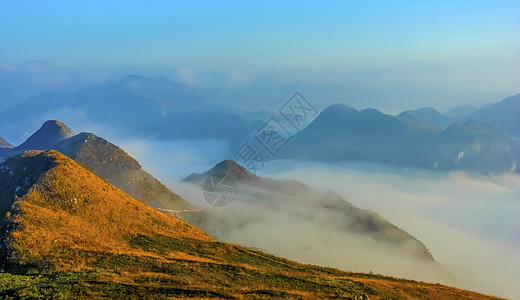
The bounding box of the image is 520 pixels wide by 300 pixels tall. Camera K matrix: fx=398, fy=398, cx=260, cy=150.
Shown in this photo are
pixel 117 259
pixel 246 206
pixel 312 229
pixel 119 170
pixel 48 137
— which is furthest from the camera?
pixel 48 137

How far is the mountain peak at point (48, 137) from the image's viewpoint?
566 ft

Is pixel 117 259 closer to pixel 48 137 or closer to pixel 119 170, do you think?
pixel 119 170

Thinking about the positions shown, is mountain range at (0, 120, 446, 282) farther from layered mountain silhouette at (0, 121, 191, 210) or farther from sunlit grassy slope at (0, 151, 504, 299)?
sunlit grassy slope at (0, 151, 504, 299)

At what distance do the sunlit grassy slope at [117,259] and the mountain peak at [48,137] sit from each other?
111 metres

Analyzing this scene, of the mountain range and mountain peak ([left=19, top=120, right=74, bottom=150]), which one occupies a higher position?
mountain peak ([left=19, top=120, right=74, bottom=150])

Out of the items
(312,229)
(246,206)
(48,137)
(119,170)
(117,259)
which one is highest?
(48,137)

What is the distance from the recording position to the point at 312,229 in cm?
16462

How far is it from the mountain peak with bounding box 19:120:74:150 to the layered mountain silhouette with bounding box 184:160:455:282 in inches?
2516

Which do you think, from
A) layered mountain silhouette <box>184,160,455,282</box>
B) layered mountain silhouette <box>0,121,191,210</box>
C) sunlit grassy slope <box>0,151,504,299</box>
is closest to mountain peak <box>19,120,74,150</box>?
layered mountain silhouette <box>0,121,191,210</box>

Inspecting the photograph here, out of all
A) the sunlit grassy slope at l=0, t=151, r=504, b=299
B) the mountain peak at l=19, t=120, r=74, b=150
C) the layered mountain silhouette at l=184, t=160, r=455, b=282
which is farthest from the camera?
the mountain peak at l=19, t=120, r=74, b=150

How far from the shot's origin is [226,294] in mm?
38438

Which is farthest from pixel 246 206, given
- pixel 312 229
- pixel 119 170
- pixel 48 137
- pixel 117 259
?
pixel 117 259

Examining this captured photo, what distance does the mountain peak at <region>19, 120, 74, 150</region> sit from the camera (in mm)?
172575

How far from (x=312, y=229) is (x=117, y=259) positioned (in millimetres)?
126900
